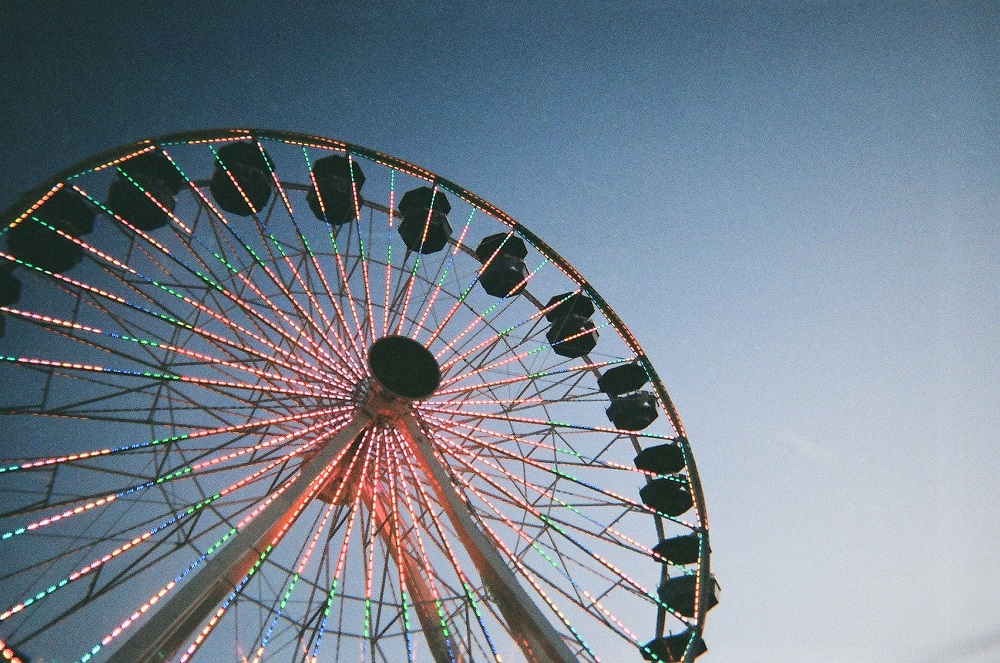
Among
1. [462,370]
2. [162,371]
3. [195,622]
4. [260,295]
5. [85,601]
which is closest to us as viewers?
[195,622]

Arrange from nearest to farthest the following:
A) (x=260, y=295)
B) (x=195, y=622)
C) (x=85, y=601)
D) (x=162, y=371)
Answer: (x=195, y=622), (x=85, y=601), (x=162, y=371), (x=260, y=295)

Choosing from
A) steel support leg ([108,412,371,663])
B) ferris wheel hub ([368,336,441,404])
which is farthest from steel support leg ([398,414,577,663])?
steel support leg ([108,412,371,663])

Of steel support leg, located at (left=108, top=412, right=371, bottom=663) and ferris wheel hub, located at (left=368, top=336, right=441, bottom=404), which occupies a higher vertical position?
ferris wheel hub, located at (left=368, top=336, right=441, bottom=404)

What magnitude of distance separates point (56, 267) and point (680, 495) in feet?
36.9

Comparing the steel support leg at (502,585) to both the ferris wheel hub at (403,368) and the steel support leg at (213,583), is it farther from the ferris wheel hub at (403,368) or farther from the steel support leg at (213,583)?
the steel support leg at (213,583)

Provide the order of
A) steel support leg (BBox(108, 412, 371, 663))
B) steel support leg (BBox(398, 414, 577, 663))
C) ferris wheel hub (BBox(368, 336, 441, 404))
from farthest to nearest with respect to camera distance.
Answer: ferris wheel hub (BBox(368, 336, 441, 404))
steel support leg (BBox(398, 414, 577, 663))
steel support leg (BBox(108, 412, 371, 663))

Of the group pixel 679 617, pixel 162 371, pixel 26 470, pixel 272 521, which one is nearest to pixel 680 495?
pixel 679 617

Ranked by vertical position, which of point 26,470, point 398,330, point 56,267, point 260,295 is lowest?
point 26,470

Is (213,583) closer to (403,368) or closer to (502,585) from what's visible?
(502,585)

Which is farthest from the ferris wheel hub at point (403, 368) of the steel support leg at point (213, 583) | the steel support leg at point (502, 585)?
the steel support leg at point (213, 583)

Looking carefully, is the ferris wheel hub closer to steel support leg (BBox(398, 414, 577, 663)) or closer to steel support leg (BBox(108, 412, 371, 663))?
steel support leg (BBox(398, 414, 577, 663))

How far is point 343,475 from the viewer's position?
29.4 ft

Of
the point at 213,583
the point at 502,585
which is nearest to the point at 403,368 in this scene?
the point at 502,585

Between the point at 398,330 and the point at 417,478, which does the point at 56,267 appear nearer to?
the point at 398,330
